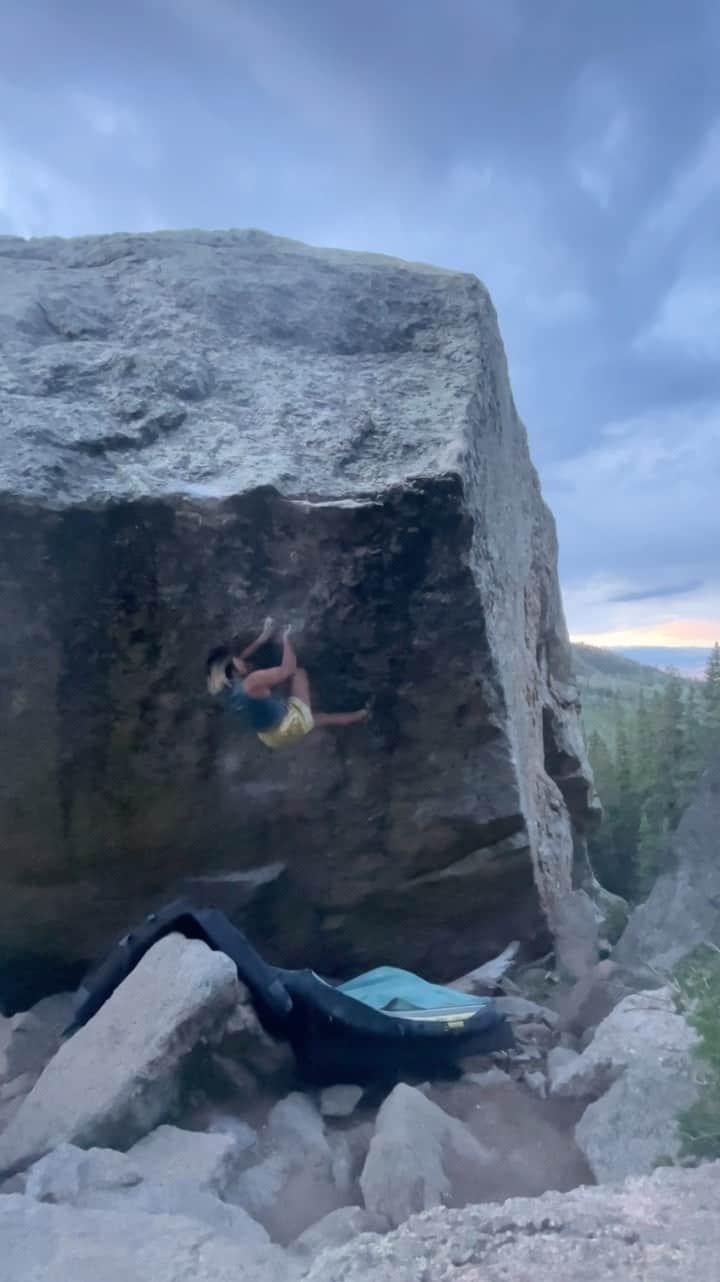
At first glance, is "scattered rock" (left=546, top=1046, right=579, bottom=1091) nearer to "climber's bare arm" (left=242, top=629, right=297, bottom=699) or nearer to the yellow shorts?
the yellow shorts

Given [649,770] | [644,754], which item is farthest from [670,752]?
[644,754]

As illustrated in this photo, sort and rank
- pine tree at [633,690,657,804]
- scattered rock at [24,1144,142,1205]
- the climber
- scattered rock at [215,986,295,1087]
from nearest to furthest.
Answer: scattered rock at [24,1144,142,1205] → scattered rock at [215,986,295,1087] → the climber → pine tree at [633,690,657,804]

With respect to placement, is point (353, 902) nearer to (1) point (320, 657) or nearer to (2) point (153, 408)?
(1) point (320, 657)

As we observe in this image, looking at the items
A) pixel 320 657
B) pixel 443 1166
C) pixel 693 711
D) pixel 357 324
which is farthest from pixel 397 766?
pixel 693 711

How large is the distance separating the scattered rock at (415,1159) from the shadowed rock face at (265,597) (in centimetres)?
147

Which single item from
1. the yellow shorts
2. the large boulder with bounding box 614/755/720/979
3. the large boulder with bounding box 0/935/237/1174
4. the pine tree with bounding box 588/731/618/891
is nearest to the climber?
the yellow shorts

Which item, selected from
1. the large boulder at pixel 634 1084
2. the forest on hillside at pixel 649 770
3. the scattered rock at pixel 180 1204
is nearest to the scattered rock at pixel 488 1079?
the large boulder at pixel 634 1084

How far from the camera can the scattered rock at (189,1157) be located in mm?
3045

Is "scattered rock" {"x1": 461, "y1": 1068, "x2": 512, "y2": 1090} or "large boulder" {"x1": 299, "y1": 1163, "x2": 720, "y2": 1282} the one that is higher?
"large boulder" {"x1": 299, "y1": 1163, "x2": 720, "y2": 1282}

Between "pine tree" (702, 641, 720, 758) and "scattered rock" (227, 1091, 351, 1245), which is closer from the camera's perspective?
"scattered rock" (227, 1091, 351, 1245)

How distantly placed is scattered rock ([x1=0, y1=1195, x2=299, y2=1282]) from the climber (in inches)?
75.8

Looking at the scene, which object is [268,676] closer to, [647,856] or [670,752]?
[647,856]

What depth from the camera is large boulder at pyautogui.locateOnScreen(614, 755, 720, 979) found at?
4.51 m

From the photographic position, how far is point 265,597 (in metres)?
4.17
